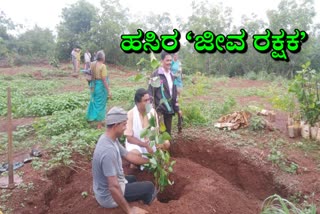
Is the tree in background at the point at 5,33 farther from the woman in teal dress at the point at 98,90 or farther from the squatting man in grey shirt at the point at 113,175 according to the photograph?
the squatting man in grey shirt at the point at 113,175

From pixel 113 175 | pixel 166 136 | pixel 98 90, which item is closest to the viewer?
pixel 113 175

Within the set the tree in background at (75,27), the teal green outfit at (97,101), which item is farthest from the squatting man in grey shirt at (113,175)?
the tree in background at (75,27)

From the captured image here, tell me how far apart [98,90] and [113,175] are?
364 centimetres

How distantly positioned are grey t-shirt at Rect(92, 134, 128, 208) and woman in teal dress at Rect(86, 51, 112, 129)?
3.21m

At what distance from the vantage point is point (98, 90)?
20.2ft

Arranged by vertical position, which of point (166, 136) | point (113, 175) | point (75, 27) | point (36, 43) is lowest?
point (113, 175)

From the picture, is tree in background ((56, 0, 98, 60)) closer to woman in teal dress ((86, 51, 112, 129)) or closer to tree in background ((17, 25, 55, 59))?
tree in background ((17, 25, 55, 59))

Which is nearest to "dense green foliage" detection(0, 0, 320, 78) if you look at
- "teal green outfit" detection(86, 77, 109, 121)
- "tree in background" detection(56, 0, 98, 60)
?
"tree in background" detection(56, 0, 98, 60)

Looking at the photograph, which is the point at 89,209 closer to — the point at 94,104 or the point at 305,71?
the point at 94,104

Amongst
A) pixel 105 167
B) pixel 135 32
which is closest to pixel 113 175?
pixel 105 167

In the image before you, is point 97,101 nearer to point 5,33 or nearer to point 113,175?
point 113,175

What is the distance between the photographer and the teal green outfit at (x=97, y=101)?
20.1ft

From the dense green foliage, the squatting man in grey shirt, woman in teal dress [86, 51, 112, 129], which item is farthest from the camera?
the dense green foliage

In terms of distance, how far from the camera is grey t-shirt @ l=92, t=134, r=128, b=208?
2.75 meters
